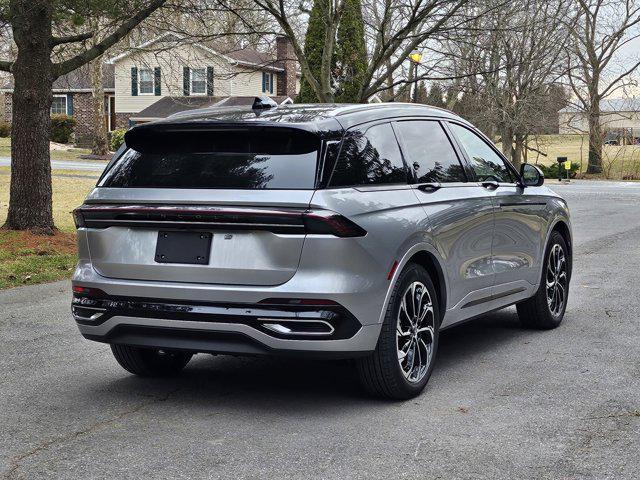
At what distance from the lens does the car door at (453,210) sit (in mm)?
6250

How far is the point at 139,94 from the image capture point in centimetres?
5969

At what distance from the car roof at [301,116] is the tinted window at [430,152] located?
141 millimetres

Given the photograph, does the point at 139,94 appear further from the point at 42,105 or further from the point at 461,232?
the point at 461,232

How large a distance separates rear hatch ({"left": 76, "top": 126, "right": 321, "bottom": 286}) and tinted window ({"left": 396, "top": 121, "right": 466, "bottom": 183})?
1.05 m

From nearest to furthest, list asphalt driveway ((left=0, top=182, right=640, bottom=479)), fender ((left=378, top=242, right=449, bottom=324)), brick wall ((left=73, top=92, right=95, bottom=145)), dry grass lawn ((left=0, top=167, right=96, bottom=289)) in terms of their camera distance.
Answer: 1. asphalt driveway ((left=0, top=182, right=640, bottom=479))
2. fender ((left=378, top=242, right=449, bottom=324))
3. dry grass lawn ((left=0, top=167, right=96, bottom=289))
4. brick wall ((left=73, top=92, right=95, bottom=145))

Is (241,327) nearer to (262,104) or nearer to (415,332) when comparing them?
(415,332)

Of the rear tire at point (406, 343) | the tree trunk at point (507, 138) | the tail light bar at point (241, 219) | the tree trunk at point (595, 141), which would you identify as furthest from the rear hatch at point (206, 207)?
the tree trunk at point (595, 141)

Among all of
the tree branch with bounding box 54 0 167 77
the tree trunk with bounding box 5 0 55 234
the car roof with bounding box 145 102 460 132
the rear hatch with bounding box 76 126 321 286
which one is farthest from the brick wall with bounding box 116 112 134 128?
the rear hatch with bounding box 76 126 321 286

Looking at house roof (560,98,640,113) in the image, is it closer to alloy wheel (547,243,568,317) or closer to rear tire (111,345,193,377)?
alloy wheel (547,243,568,317)

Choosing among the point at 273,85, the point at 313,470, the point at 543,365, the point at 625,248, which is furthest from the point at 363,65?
the point at 273,85

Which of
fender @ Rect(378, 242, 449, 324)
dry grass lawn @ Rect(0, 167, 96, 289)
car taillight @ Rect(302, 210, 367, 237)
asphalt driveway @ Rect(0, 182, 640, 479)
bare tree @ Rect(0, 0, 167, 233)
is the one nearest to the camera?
asphalt driveway @ Rect(0, 182, 640, 479)

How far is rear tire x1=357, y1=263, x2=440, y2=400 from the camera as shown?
557 centimetres

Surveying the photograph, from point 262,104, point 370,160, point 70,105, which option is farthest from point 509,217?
point 70,105

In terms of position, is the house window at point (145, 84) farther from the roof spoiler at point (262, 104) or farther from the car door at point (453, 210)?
the roof spoiler at point (262, 104)
